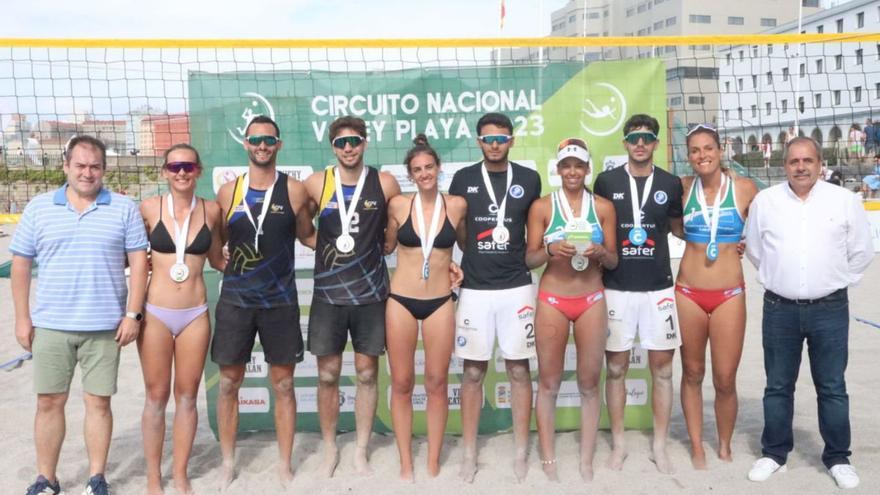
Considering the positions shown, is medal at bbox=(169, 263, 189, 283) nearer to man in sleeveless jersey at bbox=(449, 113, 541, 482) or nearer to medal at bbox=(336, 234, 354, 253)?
medal at bbox=(336, 234, 354, 253)

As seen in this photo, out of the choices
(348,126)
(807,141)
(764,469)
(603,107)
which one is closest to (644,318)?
(764,469)

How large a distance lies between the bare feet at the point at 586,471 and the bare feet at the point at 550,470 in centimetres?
16

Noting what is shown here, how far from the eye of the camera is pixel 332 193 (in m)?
4.47

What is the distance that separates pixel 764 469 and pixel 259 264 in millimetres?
3234

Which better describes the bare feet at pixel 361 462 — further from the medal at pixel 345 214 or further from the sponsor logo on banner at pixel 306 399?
the medal at pixel 345 214

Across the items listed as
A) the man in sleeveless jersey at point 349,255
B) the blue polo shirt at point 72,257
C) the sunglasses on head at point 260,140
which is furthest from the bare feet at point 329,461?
the sunglasses on head at point 260,140

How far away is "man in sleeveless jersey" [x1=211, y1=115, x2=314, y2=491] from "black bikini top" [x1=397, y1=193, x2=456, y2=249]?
0.63 m

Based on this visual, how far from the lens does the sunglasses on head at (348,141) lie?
4410 millimetres

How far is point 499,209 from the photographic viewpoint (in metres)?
4.48

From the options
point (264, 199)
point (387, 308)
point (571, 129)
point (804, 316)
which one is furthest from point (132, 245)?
point (804, 316)

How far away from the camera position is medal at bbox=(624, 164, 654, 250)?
176 inches

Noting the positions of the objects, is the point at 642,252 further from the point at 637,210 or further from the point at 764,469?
the point at 764,469

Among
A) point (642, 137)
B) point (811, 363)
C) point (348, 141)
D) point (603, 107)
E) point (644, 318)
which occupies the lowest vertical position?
point (811, 363)

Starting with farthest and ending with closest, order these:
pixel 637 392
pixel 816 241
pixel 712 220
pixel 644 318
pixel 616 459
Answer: pixel 637 392 → pixel 616 459 → pixel 644 318 → pixel 712 220 → pixel 816 241
